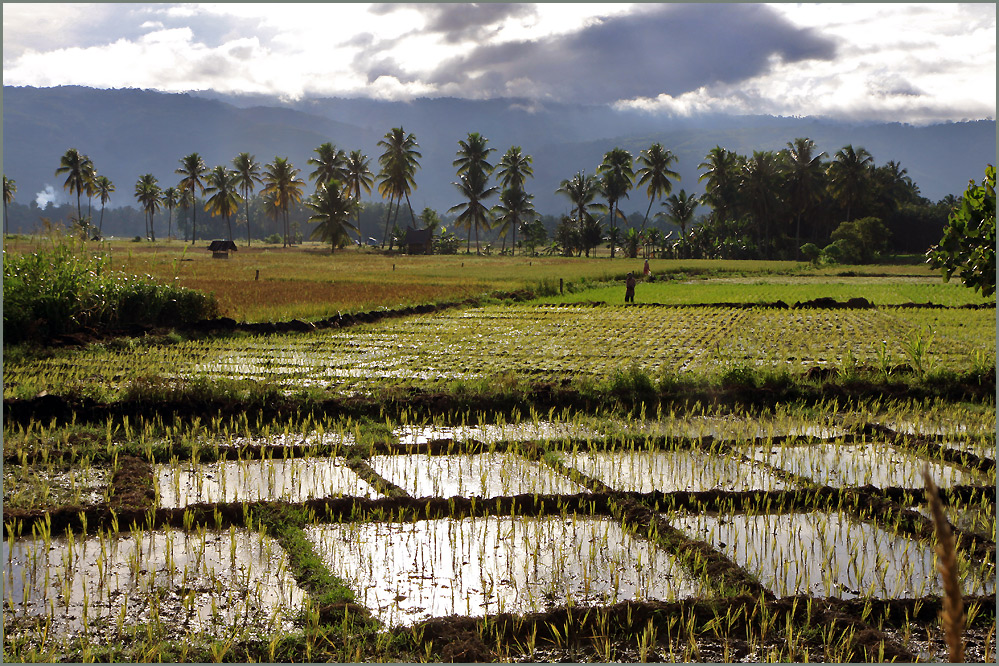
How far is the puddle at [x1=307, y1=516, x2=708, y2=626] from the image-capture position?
341cm

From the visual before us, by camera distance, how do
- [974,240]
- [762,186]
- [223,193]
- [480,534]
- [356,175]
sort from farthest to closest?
[356,175]
[223,193]
[762,186]
[974,240]
[480,534]

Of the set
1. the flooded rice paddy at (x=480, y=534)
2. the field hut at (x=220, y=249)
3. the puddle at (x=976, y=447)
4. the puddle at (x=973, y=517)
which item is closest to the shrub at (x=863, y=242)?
the field hut at (x=220, y=249)

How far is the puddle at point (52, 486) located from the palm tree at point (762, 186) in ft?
167

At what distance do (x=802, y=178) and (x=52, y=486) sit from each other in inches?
2078

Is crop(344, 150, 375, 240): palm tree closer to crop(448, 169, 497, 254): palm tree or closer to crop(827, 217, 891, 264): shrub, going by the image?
crop(448, 169, 497, 254): palm tree

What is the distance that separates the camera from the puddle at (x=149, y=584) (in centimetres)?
317

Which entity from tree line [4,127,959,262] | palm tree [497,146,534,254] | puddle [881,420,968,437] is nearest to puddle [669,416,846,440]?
puddle [881,420,968,437]

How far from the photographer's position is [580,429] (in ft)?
21.9

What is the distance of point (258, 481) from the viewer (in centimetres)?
512

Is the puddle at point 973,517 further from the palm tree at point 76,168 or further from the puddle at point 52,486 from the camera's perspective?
the palm tree at point 76,168

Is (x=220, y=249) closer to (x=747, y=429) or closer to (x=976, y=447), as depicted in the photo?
(x=747, y=429)

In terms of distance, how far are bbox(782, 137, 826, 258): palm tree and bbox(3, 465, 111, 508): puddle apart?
50.8m

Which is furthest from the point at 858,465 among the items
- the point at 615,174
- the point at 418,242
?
the point at 615,174

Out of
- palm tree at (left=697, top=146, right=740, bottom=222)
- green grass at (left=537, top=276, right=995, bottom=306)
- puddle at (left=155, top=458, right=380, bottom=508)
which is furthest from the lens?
palm tree at (left=697, top=146, right=740, bottom=222)
